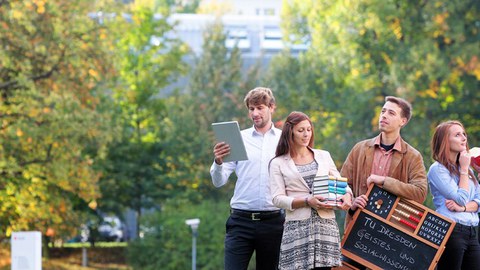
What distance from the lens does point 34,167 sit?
2227 cm

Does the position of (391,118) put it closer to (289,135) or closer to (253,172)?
(289,135)

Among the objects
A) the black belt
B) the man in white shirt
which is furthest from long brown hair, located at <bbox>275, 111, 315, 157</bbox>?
the black belt

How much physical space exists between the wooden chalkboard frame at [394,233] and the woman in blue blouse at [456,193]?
266 mm

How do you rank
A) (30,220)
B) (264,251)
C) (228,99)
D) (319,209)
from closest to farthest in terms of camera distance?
(319,209)
(264,251)
(30,220)
(228,99)

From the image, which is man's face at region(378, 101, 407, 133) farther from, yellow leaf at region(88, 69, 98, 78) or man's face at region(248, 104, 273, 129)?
yellow leaf at region(88, 69, 98, 78)

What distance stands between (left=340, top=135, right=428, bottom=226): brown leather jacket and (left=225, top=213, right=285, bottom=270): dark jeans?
1.80 ft

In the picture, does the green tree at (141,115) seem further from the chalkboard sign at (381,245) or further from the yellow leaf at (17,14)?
the chalkboard sign at (381,245)

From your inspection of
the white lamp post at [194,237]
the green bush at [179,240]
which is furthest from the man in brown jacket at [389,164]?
the green bush at [179,240]

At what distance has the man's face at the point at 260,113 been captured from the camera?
709 cm

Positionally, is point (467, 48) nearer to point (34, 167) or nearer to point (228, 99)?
point (228, 99)

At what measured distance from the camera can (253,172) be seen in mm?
7191

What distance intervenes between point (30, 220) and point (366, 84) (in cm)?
1369

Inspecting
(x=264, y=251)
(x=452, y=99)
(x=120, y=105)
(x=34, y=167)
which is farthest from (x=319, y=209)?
(x=120, y=105)

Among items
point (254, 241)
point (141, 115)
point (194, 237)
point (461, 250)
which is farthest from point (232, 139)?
point (141, 115)
